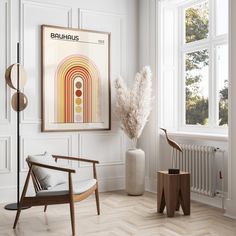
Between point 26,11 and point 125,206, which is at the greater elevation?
point 26,11

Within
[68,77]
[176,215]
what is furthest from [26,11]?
[176,215]

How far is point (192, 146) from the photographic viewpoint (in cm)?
447

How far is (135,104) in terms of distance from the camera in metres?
4.89

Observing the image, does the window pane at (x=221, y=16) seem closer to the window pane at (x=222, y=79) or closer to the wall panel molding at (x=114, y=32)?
the window pane at (x=222, y=79)

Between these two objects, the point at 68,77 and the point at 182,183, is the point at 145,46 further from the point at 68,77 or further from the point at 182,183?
the point at 182,183

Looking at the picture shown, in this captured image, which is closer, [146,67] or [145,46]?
[146,67]

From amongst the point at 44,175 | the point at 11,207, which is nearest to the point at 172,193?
the point at 44,175

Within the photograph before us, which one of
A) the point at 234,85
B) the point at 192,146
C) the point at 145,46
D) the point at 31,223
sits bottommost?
the point at 31,223

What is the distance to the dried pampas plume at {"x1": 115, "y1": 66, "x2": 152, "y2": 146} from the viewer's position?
16.0 feet

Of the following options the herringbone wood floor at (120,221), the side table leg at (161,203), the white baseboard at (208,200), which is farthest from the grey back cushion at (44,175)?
the white baseboard at (208,200)

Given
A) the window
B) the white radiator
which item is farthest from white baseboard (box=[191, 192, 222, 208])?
the window

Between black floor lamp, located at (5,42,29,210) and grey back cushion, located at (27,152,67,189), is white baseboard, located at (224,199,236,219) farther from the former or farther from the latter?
black floor lamp, located at (5,42,29,210)

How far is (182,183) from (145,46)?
2.33 meters

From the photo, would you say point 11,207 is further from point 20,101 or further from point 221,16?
point 221,16
